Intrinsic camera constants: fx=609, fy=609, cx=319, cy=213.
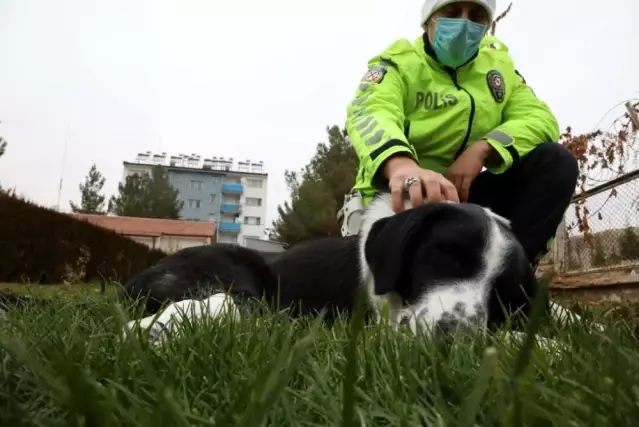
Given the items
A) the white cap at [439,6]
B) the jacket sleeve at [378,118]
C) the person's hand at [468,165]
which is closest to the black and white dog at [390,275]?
the jacket sleeve at [378,118]

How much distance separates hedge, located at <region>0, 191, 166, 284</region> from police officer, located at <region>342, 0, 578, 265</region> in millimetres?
7550

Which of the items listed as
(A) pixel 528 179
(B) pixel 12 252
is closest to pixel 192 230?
(B) pixel 12 252

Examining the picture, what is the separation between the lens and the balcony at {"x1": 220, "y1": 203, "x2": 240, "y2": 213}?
83.0 m

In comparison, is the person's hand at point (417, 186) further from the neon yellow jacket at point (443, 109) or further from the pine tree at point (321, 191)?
the pine tree at point (321, 191)

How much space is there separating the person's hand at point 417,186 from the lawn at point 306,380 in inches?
44.0

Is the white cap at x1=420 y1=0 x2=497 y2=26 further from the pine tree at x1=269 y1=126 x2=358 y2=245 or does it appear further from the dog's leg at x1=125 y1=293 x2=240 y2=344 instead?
the pine tree at x1=269 y1=126 x2=358 y2=245

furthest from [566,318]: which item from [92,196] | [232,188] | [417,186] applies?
[232,188]

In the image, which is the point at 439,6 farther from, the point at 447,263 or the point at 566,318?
the point at 566,318

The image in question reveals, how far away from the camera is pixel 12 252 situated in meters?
11.7

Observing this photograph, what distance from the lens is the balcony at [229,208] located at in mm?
83000

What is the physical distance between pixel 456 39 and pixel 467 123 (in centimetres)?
53

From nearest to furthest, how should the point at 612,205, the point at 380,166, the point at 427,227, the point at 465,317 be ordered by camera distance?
1. the point at 465,317
2. the point at 427,227
3. the point at 380,166
4. the point at 612,205

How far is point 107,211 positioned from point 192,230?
17285 millimetres

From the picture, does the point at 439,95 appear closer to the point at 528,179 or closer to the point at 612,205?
the point at 528,179
